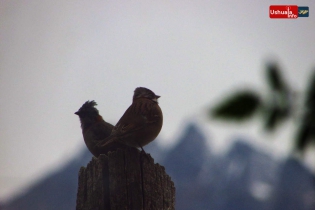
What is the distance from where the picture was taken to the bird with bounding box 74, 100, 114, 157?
5.56 m

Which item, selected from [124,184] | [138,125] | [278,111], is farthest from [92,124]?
[278,111]

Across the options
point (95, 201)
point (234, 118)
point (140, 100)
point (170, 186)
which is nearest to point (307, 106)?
point (234, 118)

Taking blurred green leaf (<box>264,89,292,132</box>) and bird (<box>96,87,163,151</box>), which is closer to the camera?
blurred green leaf (<box>264,89,292,132</box>)

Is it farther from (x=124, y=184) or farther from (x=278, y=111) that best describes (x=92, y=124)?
(x=278, y=111)

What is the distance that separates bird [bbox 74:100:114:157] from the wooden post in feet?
9.66

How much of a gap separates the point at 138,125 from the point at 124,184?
1.65m

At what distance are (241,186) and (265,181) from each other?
91 cm

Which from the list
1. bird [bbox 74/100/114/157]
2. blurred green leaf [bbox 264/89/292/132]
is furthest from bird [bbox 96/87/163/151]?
blurred green leaf [bbox 264/89/292/132]

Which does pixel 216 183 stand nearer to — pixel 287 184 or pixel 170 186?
pixel 287 184

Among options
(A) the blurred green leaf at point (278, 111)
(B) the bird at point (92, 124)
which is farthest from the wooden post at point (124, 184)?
(B) the bird at point (92, 124)

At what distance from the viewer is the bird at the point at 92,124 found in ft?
18.2

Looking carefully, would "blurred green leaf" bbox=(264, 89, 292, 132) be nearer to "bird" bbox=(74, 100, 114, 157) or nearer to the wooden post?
the wooden post

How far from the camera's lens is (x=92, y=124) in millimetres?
5809

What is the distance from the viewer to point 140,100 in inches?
174
